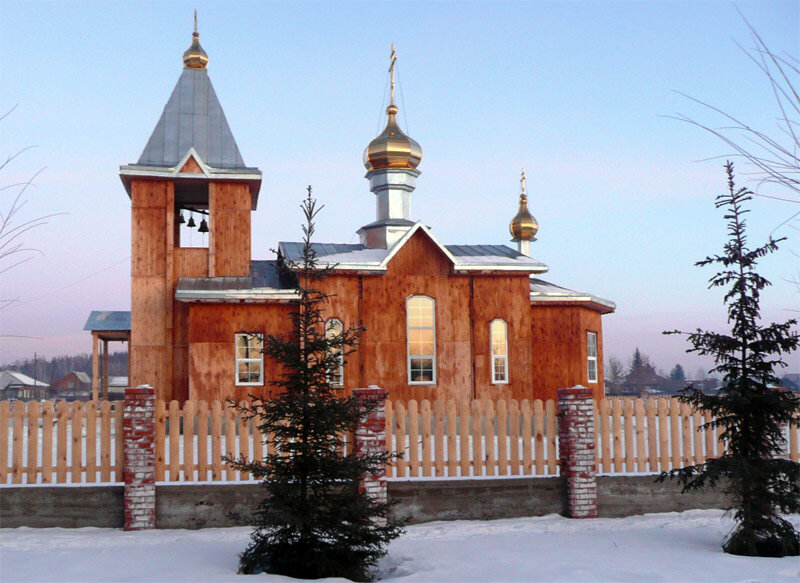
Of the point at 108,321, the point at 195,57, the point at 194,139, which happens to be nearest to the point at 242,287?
the point at 194,139

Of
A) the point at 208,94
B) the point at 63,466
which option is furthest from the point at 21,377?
the point at 63,466

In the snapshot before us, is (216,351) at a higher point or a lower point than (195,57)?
lower

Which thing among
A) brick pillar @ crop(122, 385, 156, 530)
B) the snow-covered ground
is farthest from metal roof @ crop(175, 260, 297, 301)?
the snow-covered ground

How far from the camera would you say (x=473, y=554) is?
897 cm

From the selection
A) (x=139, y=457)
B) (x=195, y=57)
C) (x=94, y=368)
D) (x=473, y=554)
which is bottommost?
(x=473, y=554)

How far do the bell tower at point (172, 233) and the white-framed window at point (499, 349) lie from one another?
6867 mm

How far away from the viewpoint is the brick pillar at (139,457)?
10492 millimetres

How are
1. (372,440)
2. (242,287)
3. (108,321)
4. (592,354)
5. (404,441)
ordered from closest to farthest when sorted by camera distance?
(372,440) < (404,441) < (242,287) < (108,321) < (592,354)

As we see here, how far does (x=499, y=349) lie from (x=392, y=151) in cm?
749

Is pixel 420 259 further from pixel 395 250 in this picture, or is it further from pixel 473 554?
pixel 473 554

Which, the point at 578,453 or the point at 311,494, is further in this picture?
the point at 578,453

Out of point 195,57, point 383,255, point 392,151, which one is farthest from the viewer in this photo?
point 392,151

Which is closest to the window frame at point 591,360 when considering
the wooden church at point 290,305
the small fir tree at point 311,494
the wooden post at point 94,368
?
→ the wooden church at point 290,305

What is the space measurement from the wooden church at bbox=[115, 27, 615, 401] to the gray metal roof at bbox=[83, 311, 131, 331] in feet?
7.89
